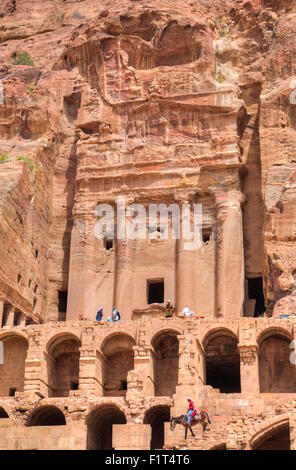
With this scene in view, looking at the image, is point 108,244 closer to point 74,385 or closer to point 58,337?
point 58,337

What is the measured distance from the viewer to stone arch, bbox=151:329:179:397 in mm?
50344

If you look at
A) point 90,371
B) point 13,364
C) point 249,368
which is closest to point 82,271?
point 13,364

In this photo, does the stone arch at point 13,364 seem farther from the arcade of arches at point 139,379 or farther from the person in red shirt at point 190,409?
the person in red shirt at point 190,409

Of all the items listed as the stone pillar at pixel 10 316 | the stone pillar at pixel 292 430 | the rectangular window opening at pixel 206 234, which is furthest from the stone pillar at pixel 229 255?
the stone pillar at pixel 292 430

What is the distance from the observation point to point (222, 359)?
52.2m

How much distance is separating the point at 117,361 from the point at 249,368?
338 inches

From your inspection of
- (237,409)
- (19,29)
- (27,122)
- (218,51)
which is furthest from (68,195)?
(237,409)

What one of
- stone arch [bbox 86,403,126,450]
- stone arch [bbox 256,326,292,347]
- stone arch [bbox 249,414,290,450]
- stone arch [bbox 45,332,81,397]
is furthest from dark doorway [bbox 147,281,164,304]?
stone arch [bbox 249,414,290,450]

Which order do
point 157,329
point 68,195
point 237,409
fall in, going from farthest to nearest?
point 68,195
point 157,329
point 237,409

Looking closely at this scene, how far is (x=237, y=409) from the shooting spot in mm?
44656

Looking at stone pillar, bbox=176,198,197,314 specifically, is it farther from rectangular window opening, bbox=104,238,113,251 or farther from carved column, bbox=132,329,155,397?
carved column, bbox=132,329,155,397

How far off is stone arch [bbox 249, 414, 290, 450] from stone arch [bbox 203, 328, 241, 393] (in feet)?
26.6

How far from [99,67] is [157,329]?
23730 millimetres

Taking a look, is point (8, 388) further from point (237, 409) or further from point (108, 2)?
point (108, 2)
